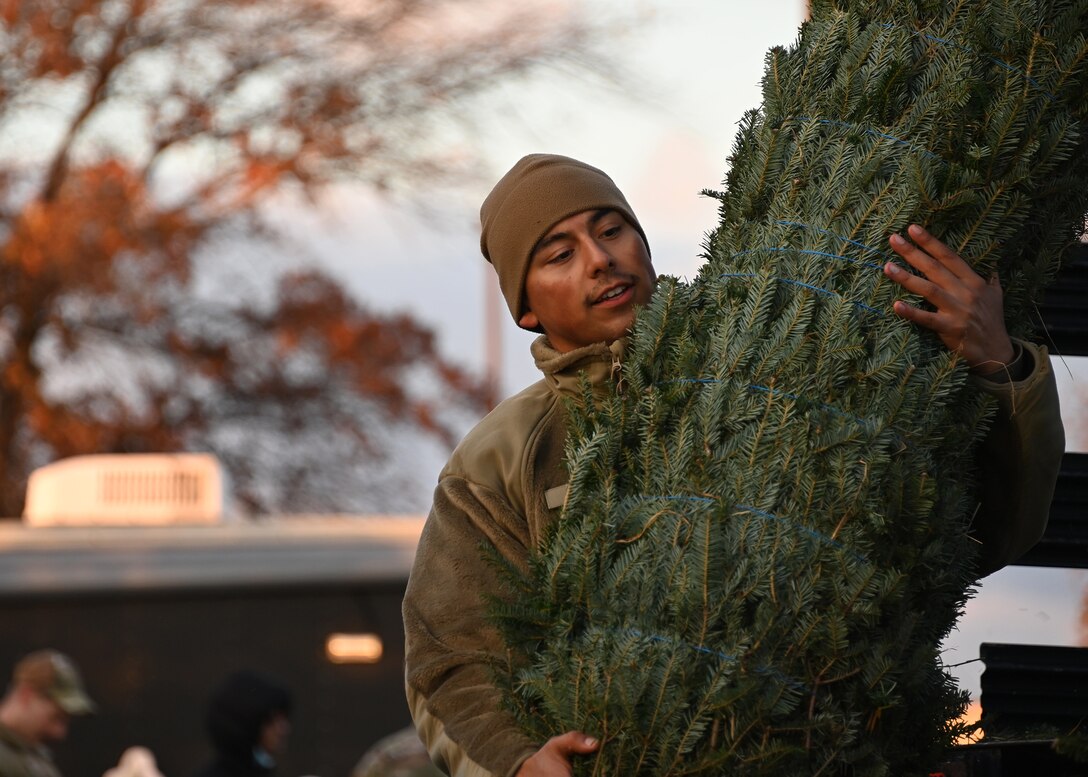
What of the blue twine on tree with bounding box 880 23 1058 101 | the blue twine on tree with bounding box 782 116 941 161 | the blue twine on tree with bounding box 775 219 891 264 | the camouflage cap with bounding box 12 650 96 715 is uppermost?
the blue twine on tree with bounding box 880 23 1058 101

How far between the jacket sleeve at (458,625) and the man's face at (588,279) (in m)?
0.36

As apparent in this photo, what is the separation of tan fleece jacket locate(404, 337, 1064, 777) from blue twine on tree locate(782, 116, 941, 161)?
363 mm

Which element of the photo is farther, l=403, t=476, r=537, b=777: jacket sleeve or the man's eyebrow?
the man's eyebrow

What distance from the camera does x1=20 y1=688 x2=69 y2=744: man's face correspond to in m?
7.49

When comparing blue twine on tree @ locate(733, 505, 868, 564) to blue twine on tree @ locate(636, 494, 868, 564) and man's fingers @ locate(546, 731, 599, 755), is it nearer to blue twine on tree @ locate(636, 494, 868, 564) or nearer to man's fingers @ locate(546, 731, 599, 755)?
blue twine on tree @ locate(636, 494, 868, 564)

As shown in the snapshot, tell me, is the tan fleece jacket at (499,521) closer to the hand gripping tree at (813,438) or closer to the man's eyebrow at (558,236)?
the hand gripping tree at (813,438)

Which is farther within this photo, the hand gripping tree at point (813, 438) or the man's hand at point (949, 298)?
the man's hand at point (949, 298)

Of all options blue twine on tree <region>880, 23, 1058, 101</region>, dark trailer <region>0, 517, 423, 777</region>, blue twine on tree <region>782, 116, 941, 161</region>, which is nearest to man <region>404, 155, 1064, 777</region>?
blue twine on tree <region>782, 116, 941, 161</region>

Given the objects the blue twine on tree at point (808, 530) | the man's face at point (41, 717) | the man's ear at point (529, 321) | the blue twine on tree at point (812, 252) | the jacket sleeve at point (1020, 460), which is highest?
the blue twine on tree at point (812, 252)

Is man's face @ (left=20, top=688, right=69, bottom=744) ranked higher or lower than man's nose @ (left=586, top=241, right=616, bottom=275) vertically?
lower

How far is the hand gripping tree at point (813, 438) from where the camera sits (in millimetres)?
2396

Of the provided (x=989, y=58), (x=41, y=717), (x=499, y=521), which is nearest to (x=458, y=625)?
(x=499, y=521)

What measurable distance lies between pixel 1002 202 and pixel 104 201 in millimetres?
12055

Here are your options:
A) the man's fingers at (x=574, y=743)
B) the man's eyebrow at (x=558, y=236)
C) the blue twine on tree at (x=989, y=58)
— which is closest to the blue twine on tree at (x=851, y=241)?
the blue twine on tree at (x=989, y=58)
